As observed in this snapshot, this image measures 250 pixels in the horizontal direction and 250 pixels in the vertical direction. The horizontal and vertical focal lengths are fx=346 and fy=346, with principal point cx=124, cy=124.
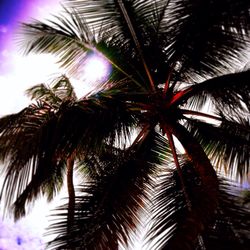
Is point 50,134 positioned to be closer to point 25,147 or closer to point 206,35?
point 25,147

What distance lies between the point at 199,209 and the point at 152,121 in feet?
4.94

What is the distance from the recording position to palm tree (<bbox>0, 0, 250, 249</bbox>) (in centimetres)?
350

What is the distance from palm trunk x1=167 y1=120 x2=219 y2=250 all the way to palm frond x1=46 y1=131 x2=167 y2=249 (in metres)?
0.78

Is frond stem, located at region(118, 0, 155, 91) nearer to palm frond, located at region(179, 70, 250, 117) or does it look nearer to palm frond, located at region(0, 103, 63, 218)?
palm frond, located at region(179, 70, 250, 117)

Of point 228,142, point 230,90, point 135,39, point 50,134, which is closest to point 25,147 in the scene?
point 50,134

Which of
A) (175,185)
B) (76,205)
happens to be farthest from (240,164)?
(76,205)

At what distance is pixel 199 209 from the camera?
3.46m

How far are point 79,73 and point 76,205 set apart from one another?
2.10m

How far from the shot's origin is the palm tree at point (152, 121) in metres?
3.50

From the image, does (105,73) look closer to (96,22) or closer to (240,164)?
(96,22)

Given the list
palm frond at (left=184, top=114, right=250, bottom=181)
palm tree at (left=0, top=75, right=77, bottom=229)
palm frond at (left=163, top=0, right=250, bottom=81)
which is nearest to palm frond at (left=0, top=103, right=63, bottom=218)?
palm tree at (left=0, top=75, right=77, bottom=229)

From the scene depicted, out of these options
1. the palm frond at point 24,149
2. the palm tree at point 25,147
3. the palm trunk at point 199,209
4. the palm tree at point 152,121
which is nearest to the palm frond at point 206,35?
the palm tree at point 152,121

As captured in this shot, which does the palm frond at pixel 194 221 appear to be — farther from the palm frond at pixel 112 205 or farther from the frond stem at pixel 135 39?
the frond stem at pixel 135 39

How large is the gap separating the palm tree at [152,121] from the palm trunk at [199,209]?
0.01 m
